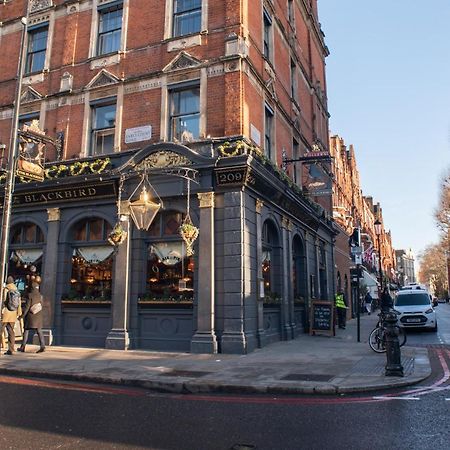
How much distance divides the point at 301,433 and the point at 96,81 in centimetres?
1433

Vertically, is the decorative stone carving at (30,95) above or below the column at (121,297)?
above

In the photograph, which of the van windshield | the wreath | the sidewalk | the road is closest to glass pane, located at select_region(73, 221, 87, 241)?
the wreath

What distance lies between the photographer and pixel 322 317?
57.1 feet

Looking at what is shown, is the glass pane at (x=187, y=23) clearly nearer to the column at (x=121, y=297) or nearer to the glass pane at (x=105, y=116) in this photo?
the glass pane at (x=105, y=116)

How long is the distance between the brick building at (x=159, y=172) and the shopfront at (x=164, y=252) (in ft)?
0.14

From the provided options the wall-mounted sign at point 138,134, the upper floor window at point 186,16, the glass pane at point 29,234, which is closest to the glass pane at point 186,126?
the wall-mounted sign at point 138,134

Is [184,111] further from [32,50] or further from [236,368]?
[236,368]

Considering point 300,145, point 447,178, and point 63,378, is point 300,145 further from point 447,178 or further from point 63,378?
point 447,178

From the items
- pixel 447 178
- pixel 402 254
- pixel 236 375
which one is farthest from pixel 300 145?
pixel 402 254

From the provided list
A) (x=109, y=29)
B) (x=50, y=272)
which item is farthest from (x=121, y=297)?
(x=109, y=29)

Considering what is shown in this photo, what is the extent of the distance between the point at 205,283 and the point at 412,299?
489 inches

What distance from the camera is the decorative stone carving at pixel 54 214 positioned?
15.4m

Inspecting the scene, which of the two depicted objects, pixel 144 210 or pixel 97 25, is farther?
pixel 97 25

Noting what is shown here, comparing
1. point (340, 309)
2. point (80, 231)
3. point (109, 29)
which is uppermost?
point (109, 29)
